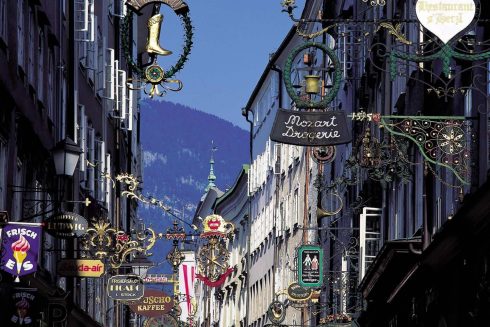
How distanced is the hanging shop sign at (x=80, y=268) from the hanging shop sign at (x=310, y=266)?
1279 cm

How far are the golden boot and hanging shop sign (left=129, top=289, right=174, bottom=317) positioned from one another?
81.5ft

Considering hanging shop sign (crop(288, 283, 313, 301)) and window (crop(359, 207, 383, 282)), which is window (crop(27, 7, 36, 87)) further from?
hanging shop sign (crop(288, 283, 313, 301))

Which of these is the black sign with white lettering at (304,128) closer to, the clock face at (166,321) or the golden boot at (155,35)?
the golden boot at (155,35)

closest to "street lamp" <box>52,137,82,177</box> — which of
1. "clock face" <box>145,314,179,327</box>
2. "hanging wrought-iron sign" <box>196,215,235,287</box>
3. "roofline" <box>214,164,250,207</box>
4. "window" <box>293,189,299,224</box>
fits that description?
A: "hanging wrought-iron sign" <box>196,215,235,287</box>

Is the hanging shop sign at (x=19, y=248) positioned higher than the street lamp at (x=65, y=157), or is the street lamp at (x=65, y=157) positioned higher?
the street lamp at (x=65, y=157)

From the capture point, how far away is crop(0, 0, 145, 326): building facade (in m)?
31.5

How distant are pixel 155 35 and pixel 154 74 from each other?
682mm

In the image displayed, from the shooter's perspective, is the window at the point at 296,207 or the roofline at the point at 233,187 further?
Answer: the roofline at the point at 233,187

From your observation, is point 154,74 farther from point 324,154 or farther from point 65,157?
point 324,154

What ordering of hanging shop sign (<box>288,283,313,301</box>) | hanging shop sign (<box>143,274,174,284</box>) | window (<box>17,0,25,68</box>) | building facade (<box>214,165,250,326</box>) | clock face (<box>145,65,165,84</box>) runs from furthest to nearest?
building facade (<box>214,165,250,326</box>)
hanging shop sign (<box>143,274,174,284</box>)
hanging shop sign (<box>288,283,313,301</box>)
window (<box>17,0,25,68</box>)
clock face (<box>145,65,165,84</box>)

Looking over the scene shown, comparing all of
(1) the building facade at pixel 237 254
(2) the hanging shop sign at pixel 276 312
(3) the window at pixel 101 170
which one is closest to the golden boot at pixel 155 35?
(3) the window at pixel 101 170

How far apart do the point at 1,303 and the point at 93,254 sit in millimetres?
9043

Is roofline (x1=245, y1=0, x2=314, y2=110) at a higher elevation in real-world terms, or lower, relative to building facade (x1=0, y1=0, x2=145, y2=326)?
higher

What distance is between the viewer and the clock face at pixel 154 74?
95.2ft
